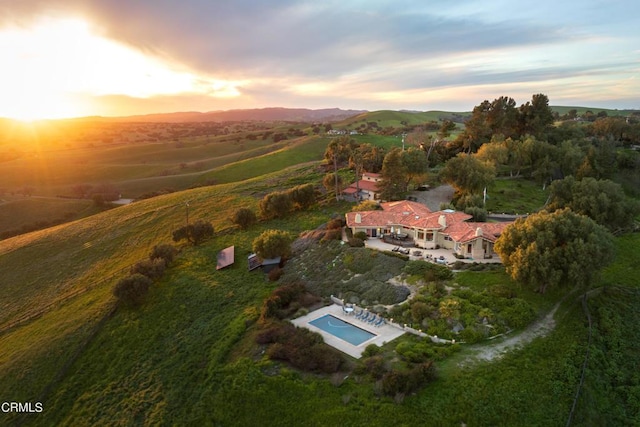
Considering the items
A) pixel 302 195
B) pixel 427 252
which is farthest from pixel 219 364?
pixel 302 195

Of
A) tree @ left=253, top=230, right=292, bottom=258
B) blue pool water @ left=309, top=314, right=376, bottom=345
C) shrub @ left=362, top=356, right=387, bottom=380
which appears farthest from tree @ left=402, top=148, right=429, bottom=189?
shrub @ left=362, top=356, right=387, bottom=380

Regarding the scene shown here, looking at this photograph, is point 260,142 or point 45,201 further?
point 260,142

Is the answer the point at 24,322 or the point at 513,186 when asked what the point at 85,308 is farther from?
the point at 513,186

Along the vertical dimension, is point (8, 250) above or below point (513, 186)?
below

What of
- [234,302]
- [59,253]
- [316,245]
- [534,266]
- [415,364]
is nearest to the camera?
[415,364]

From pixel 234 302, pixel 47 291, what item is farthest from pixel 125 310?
pixel 47 291

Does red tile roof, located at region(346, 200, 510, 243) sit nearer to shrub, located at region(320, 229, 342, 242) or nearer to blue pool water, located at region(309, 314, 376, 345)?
shrub, located at region(320, 229, 342, 242)

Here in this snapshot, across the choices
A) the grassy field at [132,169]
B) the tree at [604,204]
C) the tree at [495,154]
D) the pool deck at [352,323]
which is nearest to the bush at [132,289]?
the pool deck at [352,323]

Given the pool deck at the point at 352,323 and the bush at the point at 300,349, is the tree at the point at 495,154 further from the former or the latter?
the bush at the point at 300,349
